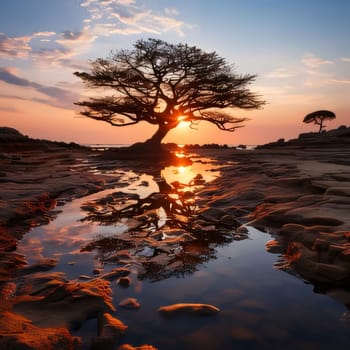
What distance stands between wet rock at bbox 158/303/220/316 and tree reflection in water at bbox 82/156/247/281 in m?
0.40

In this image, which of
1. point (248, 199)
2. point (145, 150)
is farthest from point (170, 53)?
point (248, 199)

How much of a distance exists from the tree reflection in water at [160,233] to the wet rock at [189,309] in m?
0.40

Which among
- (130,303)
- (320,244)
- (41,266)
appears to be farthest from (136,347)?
(320,244)

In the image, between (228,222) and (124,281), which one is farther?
(228,222)

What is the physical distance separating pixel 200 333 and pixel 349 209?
7.72ft

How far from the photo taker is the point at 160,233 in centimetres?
306

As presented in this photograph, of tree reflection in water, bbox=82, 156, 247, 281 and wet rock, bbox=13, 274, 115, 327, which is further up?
tree reflection in water, bbox=82, 156, 247, 281

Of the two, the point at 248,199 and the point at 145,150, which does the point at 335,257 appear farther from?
the point at 145,150

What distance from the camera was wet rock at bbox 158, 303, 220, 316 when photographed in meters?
1.59

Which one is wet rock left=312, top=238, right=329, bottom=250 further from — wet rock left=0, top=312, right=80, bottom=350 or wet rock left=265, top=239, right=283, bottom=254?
wet rock left=0, top=312, right=80, bottom=350

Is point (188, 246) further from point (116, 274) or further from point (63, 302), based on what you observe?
point (63, 302)

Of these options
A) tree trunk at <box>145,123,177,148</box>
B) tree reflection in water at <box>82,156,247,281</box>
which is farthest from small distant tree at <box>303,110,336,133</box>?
tree reflection in water at <box>82,156,247,281</box>

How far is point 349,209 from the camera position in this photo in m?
2.97

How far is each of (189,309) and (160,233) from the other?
1474mm
